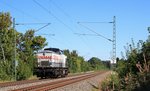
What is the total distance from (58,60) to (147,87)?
40353mm

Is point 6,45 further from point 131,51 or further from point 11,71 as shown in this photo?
point 131,51

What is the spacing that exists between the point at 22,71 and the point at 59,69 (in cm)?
575

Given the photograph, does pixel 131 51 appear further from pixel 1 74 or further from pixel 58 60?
pixel 58 60

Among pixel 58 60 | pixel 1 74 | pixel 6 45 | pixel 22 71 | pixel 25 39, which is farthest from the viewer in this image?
pixel 25 39

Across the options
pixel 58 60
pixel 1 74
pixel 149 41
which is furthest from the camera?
pixel 58 60

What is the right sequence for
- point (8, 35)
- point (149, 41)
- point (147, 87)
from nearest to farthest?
1. point (147, 87)
2. point (149, 41)
3. point (8, 35)

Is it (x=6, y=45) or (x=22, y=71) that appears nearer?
(x=22, y=71)

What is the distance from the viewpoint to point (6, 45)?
64.7m

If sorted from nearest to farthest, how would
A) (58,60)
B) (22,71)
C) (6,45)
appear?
(22,71) < (58,60) < (6,45)

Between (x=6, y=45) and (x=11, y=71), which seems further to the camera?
(x=6, y=45)

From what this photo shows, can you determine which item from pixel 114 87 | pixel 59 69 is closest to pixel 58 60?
A: pixel 59 69

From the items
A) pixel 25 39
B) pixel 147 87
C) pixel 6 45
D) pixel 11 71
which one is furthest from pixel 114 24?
pixel 25 39

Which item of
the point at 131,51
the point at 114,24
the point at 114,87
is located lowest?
the point at 114,87

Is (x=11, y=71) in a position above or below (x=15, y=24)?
below
